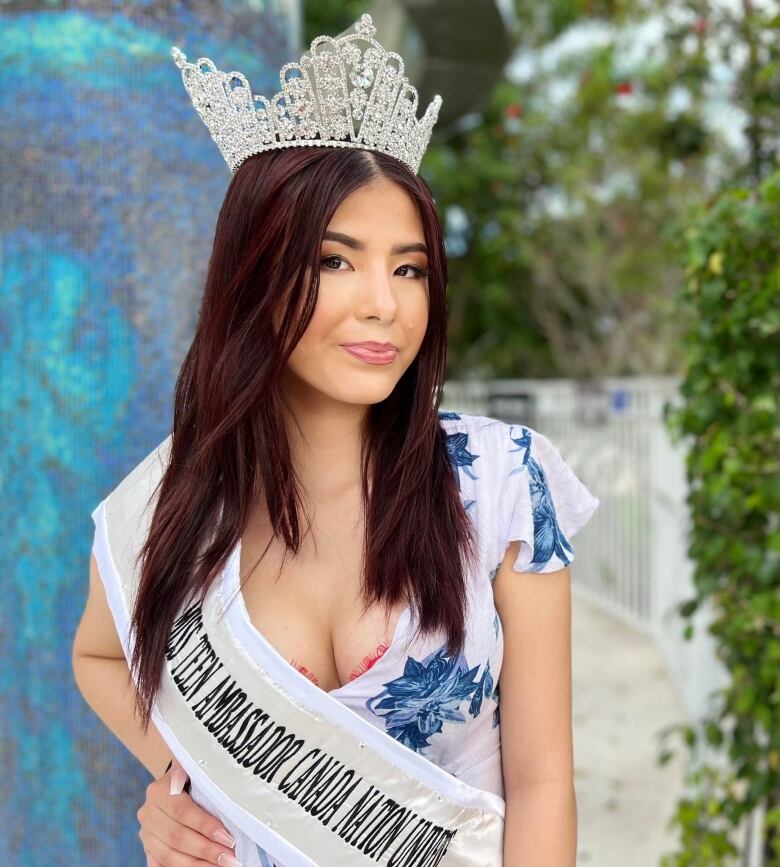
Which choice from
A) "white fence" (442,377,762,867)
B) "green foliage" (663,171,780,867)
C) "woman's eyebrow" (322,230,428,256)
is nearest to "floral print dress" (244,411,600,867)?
"woman's eyebrow" (322,230,428,256)

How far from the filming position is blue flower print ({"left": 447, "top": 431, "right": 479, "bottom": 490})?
4.71ft

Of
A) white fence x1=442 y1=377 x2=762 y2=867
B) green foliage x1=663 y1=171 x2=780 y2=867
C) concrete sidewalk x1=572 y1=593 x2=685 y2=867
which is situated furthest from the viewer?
white fence x1=442 y1=377 x2=762 y2=867

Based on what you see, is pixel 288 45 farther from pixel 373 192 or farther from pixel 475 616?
pixel 475 616

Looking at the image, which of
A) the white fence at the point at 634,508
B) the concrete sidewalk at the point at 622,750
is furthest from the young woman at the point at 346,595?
the white fence at the point at 634,508

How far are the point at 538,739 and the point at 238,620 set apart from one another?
445mm

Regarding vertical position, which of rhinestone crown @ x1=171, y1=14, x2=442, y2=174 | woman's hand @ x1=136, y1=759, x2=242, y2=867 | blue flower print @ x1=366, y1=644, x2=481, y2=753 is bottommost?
woman's hand @ x1=136, y1=759, x2=242, y2=867

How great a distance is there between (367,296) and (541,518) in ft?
1.28

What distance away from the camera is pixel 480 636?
1330 millimetres

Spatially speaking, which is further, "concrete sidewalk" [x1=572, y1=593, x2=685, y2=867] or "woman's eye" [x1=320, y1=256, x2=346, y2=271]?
"concrete sidewalk" [x1=572, y1=593, x2=685, y2=867]

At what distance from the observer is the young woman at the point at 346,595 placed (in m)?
1.33

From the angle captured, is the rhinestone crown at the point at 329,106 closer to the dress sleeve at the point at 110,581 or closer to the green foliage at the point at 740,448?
the dress sleeve at the point at 110,581

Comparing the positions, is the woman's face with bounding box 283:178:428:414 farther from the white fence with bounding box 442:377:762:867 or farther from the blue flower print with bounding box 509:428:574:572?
the white fence with bounding box 442:377:762:867

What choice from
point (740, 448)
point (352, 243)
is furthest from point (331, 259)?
point (740, 448)

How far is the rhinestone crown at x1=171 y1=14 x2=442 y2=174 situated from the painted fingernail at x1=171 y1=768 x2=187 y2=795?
0.89m
